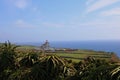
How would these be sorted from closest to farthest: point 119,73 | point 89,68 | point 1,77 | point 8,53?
point 119,73
point 89,68
point 1,77
point 8,53

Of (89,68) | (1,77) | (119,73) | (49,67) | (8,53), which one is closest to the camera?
(119,73)

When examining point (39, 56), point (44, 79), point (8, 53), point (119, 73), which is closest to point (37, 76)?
point (44, 79)

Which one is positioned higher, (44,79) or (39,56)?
(39,56)

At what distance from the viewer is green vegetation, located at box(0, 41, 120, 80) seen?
1492 cm

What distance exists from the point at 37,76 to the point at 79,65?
3.02 meters

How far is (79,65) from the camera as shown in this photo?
1975cm

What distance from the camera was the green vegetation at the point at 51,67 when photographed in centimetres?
1492

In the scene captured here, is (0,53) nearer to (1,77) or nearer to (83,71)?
(1,77)

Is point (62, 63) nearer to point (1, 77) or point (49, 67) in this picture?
point (49, 67)

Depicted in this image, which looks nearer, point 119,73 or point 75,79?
point 119,73

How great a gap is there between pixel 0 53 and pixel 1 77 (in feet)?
9.75

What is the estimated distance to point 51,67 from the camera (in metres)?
18.8

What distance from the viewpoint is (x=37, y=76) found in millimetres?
19047

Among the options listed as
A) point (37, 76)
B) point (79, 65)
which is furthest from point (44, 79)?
point (79, 65)
